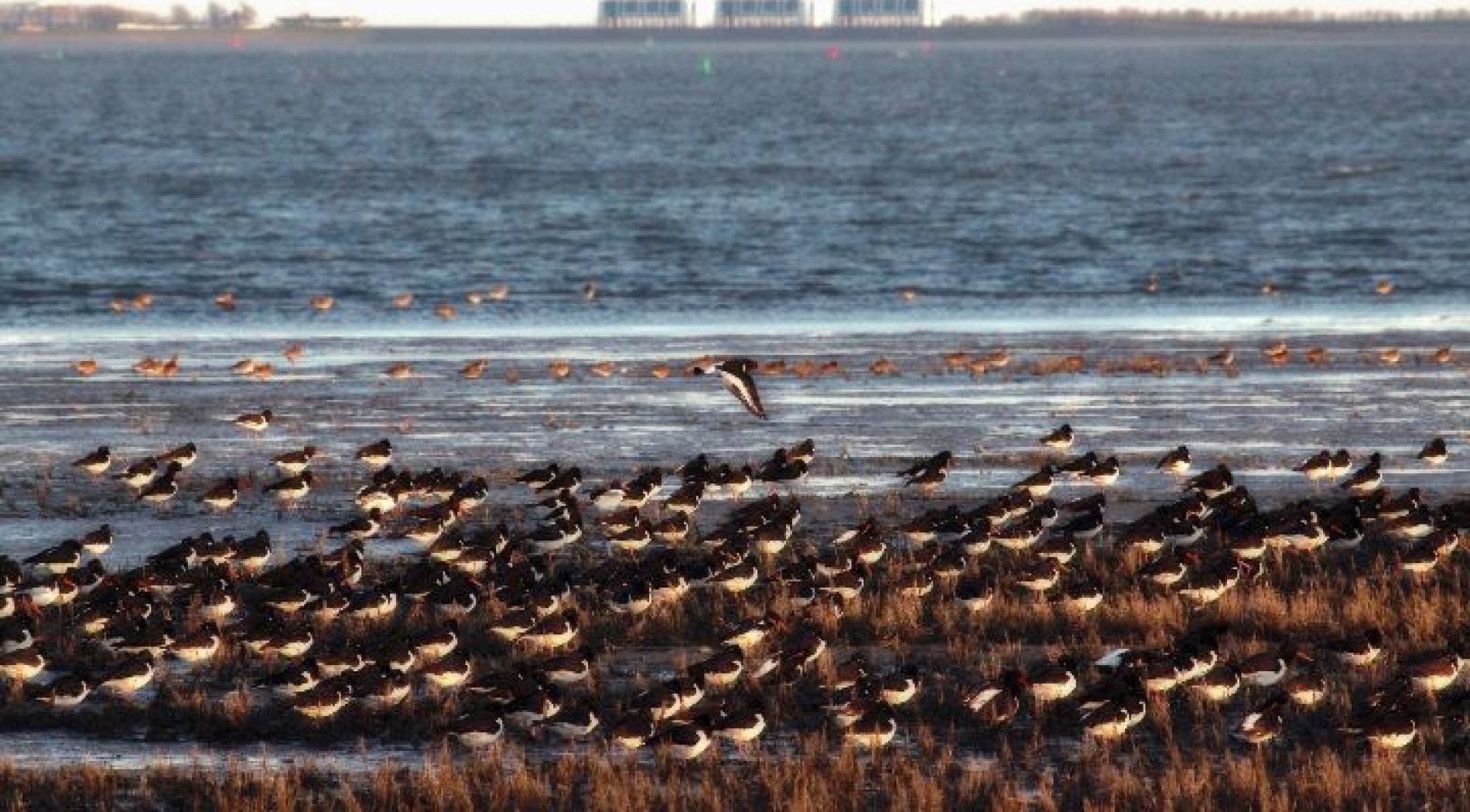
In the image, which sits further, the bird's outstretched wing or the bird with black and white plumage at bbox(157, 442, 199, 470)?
the bird with black and white plumage at bbox(157, 442, 199, 470)

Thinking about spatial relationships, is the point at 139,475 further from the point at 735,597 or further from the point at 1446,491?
the point at 1446,491

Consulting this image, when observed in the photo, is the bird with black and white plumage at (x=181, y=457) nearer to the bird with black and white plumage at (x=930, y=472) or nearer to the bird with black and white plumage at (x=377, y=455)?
the bird with black and white plumage at (x=377, y=455)

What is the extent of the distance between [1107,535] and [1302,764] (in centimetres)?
728

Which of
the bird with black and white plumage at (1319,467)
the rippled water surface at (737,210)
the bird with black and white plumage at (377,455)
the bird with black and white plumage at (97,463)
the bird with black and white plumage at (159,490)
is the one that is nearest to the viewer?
the bird with black and white plumage at (159,490)

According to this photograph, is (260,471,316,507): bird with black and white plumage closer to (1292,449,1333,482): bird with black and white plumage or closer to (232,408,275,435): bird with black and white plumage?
(232,408,275,435): bird with black and white plumage

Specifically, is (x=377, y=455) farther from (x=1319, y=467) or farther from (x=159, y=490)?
(x=1319, y=467)

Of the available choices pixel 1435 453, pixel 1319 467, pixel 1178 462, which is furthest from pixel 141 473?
pixel 1435 453

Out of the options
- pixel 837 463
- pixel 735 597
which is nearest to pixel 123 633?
pixel 735 597

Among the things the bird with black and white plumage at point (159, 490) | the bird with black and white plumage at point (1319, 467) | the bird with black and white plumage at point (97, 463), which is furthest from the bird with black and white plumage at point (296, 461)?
the bird with black and white plumage at point (1319, 467)

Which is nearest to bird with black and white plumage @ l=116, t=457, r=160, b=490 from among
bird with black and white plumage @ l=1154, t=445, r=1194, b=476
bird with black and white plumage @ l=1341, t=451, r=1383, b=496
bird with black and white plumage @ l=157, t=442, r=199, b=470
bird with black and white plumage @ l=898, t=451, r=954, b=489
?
bird with black and white plumage @ l=157, t=442, r=199, b=470

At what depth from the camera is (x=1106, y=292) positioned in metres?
50.7

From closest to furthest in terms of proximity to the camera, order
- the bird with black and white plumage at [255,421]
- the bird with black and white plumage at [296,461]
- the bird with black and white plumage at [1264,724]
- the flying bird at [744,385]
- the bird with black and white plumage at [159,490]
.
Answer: the bird with black and white plumage at [1264,724]
the bird with black and white plumage at [159,490]
the flying bird at [744,385]
the bird with black and white plumage at [296,461]
the bird with black and white plumage at [255,421]

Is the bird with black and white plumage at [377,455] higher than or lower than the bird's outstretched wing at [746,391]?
lower

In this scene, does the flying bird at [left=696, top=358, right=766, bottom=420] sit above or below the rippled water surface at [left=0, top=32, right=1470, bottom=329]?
above
